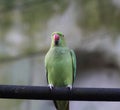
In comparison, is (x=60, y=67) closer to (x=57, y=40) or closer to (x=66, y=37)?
(x=57, y=40)

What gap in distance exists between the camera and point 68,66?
2314mm

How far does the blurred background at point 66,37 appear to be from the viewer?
3.86 meters

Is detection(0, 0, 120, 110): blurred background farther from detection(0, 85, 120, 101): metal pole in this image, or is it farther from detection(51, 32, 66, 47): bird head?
detection(0, 85, 120, 101): metal pole

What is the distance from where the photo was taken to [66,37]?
3.87m

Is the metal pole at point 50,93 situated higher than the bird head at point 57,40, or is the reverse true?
the bird head at point 57,40

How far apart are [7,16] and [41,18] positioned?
0.89 feet

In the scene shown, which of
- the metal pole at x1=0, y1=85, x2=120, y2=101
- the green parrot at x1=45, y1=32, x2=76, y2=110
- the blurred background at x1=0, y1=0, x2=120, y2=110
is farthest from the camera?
the blurred background at x1=0, y1=0, x2=120, y2=110

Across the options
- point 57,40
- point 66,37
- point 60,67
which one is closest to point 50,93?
point 60,67

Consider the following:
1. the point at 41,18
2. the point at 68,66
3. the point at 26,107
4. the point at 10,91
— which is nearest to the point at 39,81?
the point at 26,107

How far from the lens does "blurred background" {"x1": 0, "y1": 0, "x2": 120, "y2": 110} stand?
12.7 ft

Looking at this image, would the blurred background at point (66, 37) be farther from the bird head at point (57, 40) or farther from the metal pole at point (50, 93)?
the metal pole at point (50, 93)

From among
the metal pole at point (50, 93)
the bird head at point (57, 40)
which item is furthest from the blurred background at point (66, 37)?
the metal pole at point (50, 93)

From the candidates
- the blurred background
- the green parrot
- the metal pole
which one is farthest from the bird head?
the blurred background

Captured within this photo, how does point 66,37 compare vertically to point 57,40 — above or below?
below
